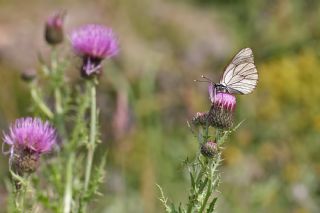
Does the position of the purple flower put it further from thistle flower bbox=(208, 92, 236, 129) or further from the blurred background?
the blurred background

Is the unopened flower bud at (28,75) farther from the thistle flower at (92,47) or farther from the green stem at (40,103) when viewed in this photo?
the thistle flower at (92,47)

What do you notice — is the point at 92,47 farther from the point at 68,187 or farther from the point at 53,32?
the point at 68,187

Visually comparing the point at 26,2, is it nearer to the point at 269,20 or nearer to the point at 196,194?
the point at 269,20

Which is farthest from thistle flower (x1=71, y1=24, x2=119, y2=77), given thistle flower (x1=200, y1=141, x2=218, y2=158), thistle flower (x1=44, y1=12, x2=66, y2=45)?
thistle flower (x1=200, y1=141, x2=218, y2=158)

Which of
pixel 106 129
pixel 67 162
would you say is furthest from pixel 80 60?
pixel 106 129

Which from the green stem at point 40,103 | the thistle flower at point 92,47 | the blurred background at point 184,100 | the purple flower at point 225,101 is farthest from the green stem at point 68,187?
the purple flower at point 225,101

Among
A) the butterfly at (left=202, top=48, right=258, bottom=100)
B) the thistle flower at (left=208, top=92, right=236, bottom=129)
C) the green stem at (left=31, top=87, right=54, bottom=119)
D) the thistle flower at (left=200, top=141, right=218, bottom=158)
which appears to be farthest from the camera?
the green stem at (left=31, top=87, right=54, bottom=119)

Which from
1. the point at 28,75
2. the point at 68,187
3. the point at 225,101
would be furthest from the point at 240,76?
the point at 28,75
